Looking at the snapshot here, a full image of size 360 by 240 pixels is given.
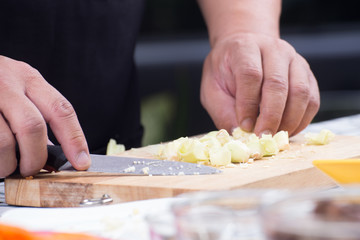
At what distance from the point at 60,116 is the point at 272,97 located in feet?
1.74

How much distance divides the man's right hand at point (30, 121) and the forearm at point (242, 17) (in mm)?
747

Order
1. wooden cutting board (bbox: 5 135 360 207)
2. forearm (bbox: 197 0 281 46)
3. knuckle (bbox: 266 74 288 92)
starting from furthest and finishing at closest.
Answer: forearm (bbox: 197 0 281 46)
knuckle (bbox: 266 74 288 92)
wooden cutting board (bbox: 5 135 360 207)

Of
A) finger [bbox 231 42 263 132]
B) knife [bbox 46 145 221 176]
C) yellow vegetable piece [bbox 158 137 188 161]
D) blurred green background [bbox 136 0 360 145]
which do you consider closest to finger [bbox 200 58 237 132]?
finger [bbox 231 42 263 132]

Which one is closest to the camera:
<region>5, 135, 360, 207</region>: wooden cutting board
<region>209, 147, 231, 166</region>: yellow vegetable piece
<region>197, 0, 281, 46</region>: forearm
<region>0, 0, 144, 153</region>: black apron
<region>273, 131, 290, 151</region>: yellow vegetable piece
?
<region>5, 135, 360, 207</region>: wooden cutting board

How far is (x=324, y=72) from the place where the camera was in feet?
11.9

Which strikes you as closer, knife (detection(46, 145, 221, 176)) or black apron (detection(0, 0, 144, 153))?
knife (detection(46, 145, 221, 176))

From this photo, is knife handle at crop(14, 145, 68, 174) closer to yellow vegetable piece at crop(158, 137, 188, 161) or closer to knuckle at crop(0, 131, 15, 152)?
knuckle at crop(0, 131, 15, 152)

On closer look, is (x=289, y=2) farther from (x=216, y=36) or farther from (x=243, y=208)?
(x=243, y=208)

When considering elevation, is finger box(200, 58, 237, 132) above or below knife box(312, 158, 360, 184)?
below

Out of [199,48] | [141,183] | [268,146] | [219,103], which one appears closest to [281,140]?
[268,146]

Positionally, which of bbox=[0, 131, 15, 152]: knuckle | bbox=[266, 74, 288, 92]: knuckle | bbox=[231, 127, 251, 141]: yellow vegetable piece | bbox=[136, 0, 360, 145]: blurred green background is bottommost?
bbox=[136, 0, 360, 145]: blurred green background

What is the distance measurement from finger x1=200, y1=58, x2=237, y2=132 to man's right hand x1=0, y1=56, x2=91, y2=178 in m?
0.56

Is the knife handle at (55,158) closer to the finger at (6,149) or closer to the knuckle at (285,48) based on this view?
the finger at (6,149)

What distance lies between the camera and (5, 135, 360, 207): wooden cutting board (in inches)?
32.5
